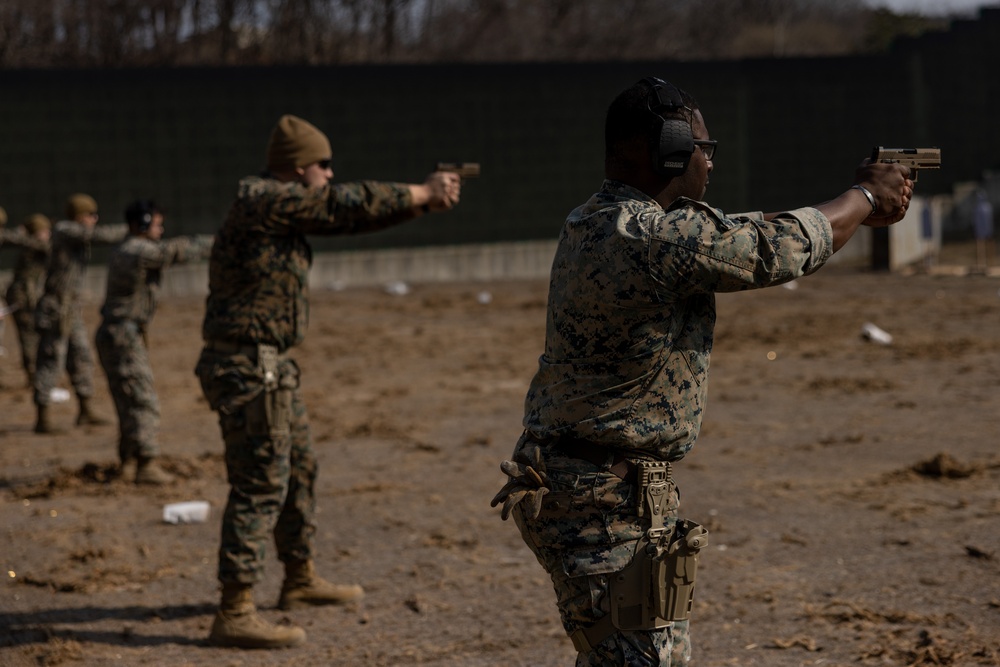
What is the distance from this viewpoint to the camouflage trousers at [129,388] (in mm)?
8742

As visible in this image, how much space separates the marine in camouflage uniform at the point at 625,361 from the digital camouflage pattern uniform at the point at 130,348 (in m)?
5.77

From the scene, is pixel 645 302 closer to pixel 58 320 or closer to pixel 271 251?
pixel 271 251

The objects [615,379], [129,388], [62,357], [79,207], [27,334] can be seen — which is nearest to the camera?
[615,379]

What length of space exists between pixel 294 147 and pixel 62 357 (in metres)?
6.08

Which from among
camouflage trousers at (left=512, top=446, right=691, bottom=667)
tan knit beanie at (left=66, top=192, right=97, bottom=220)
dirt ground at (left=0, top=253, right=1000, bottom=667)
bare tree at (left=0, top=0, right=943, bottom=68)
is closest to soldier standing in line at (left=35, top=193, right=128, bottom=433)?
tan knit beanie at (left=66, top=192, right=97, bottom=220)

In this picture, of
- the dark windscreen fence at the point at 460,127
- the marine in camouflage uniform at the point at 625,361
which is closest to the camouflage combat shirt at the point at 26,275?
the dark windscreen fence at the point at 460,127

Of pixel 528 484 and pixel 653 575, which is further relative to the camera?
pixel 528 484

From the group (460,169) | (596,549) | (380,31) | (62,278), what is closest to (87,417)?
(62,278)

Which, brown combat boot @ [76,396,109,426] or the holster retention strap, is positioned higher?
the holster retention strap

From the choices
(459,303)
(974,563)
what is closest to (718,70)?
(459,303)

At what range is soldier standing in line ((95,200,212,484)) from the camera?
870 centimetres

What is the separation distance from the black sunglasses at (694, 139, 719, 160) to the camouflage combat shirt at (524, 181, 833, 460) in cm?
20

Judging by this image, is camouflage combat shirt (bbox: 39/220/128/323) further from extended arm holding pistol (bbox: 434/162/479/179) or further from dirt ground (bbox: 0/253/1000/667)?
extended arm holding pistol (bbox: 434/162/479/179)

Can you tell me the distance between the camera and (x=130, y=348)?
28.9 ft
